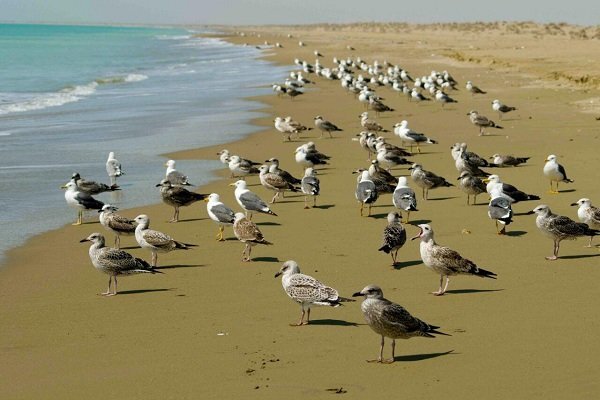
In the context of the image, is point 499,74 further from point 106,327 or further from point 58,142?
point 106,327

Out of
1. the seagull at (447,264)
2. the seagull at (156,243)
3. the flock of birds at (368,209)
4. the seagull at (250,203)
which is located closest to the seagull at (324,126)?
the flock of birds at (368,209)

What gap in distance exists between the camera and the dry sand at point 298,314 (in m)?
7.97

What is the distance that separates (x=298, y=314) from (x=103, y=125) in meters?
21.7

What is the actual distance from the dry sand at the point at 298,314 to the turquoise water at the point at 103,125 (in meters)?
2.27

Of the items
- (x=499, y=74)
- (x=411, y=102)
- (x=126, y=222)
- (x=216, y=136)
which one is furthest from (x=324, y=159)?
(x=499, y=74)

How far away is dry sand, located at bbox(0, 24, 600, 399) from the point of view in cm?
797

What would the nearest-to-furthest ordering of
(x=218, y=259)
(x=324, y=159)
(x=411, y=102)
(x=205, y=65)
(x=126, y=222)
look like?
1. (x=218, y=259)
2. (x=126, y=222)
3. (x=324, y=159)
4. (x=411, y=102)
5. (x=205, y=65)

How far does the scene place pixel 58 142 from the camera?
2614cm

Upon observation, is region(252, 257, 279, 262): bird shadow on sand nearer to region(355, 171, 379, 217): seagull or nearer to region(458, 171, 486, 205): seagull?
region(355, 171, 379, 217): seagull

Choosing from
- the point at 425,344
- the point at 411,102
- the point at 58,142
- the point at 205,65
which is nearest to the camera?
the point at 425,344

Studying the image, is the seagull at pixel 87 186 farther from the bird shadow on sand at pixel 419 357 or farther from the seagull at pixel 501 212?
the bird shadow on sand at pixel 419 357

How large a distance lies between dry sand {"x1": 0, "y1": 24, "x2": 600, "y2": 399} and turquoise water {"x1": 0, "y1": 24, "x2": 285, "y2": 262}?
2.27 meters

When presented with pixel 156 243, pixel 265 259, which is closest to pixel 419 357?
pixel 265 259

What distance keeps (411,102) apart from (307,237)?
85.7ft
